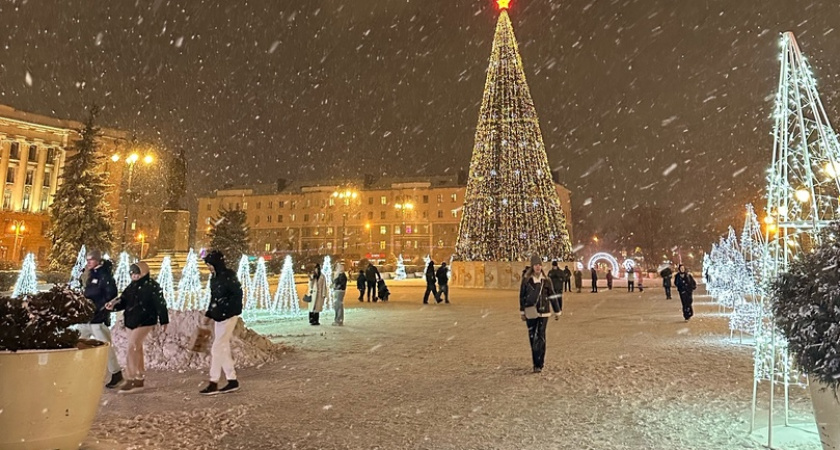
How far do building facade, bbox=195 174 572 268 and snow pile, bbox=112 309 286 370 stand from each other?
238 feet

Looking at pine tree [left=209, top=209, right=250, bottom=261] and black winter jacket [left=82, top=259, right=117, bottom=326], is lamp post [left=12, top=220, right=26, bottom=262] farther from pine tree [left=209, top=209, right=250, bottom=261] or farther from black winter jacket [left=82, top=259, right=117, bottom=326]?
black winter jacket [left=82, top=259, right=117, bottom=326]

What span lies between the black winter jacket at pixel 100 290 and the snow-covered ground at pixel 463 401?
1.12 meters

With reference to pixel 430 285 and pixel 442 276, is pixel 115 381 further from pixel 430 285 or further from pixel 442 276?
pixel 442 276

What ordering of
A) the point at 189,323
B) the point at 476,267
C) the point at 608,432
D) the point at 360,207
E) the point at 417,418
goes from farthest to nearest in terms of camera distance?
1. the point at 360,207
2. the point at 476,267
3. the point at 189,323
4. the point at 417,418
5. the point at 608,432

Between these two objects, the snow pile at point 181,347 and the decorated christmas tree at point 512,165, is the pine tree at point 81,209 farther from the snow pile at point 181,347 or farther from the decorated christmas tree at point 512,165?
the snow pile at point 181,347

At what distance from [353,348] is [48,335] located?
245 inches

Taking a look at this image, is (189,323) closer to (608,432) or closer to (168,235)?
(608,432)

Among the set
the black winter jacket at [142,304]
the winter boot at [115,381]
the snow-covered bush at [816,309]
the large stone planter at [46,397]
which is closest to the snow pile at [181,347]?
the black winter jacket at [142,304]

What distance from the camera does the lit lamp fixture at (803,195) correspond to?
16.3ft

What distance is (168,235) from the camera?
1261 inches

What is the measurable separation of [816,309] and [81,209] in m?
47.4

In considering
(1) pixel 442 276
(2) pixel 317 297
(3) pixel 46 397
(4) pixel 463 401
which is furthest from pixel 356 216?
(3) pixel 46 397

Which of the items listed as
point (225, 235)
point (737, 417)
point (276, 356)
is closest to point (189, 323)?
point (276, 356)

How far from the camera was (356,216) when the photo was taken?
91500mm
